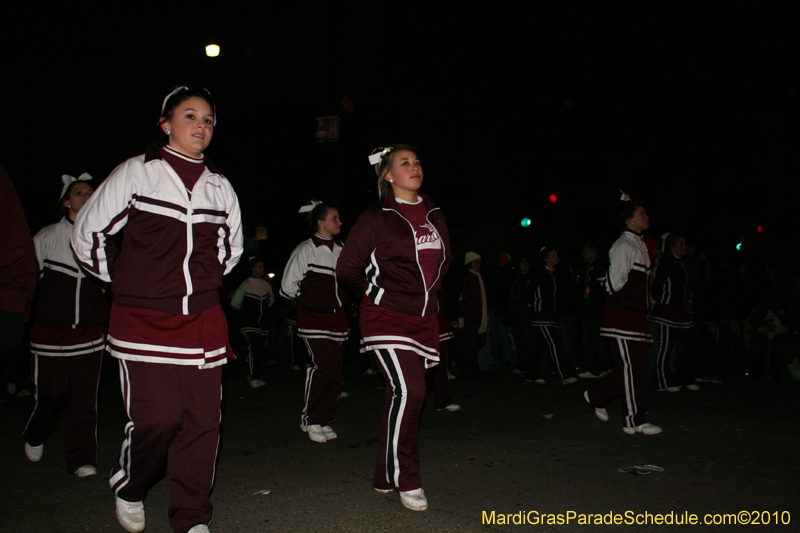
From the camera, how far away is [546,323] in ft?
29.7

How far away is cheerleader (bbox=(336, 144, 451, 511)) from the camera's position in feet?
12.3

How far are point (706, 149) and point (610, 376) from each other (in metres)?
12.5

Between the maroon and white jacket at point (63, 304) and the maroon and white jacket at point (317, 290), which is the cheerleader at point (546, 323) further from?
the maroon and white jacket at point (63, 304)

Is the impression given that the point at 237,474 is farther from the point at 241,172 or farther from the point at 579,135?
the point at 241,172

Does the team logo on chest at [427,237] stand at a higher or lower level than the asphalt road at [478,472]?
higher

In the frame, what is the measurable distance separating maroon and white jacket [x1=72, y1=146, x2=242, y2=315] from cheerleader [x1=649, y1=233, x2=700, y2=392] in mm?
6132

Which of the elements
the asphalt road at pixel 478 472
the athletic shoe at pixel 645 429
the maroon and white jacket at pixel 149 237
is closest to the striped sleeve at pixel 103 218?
the maroon and white jacket at pixel 149 237

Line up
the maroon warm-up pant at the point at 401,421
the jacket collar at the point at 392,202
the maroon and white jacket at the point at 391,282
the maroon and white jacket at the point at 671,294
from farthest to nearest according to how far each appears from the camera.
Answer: the maroon and white jacket at the point at 671,294 → the jacket collar at the point at 392,202 → the maroon and white jacket at the point at 391,282 → the maroon warm-up pant at the point at 401,421

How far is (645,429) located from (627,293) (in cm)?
122

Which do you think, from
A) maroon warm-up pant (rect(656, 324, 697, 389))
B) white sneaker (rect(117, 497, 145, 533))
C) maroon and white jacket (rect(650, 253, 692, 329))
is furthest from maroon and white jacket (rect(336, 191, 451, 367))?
maroon warm-up pant (rect(656, 324, 697, 389))

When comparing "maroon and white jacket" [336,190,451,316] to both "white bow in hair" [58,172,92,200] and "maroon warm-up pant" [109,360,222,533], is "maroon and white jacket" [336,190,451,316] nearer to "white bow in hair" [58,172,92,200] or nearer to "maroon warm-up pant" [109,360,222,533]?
"maroon warm-up pant" [109,360,222,533]

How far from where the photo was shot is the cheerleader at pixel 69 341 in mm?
4285

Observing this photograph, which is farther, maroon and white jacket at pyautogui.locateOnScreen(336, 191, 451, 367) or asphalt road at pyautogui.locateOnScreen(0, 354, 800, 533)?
maroon and white jacket at pyautogui.locateOnScreen(336, 191, 451, 367)

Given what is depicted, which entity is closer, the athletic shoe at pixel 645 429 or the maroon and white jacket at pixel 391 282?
the maroon and white jacket at pixel 391 282
